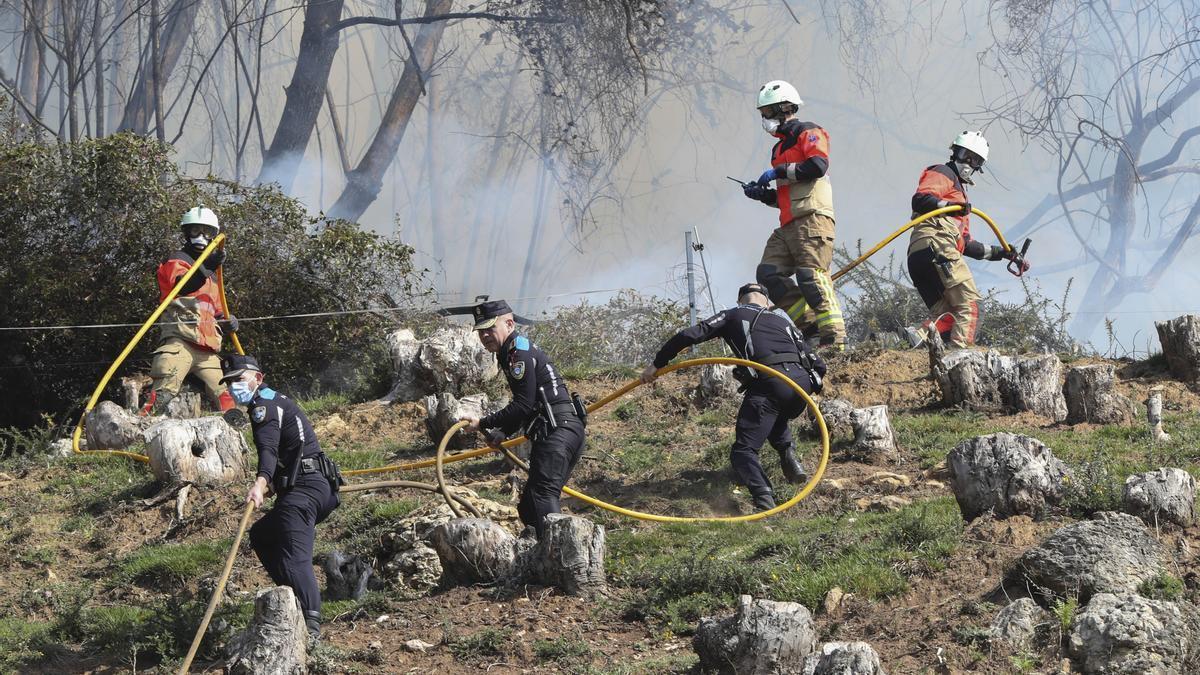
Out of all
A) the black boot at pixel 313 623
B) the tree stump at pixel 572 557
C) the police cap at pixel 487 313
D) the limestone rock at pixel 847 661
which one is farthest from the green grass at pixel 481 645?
the police cap at pixel 487 313

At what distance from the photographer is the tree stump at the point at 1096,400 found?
1030cm

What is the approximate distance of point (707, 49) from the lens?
23.2 m

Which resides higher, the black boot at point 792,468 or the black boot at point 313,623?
the black boot at point 792,468

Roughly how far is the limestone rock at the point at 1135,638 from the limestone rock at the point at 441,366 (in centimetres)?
758

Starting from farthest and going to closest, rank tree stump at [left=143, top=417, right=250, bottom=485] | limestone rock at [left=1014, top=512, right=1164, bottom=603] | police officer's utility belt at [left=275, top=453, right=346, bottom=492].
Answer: tree stump at [left=143, top=417, right=250, bottom=485] → police officer's utility belt at [left=275, top=453, right=346, bottom=492] → limestone rock at [left=1014, top=512, right=1164, bottom=603]

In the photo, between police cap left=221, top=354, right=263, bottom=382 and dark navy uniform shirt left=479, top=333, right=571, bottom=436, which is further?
dark navy uniform shirt left=479, top=333, right=571, bottom=436

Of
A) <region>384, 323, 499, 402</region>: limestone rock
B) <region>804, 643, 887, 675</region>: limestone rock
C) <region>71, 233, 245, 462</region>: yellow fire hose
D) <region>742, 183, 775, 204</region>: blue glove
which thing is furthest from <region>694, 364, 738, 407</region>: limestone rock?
<region>804, 643, 887, 675</region>: limestone rock

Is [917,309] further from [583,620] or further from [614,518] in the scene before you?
[583,620]

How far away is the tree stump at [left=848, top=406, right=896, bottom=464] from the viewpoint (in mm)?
9938

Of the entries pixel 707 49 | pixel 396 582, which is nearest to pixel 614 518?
pixel 396 582

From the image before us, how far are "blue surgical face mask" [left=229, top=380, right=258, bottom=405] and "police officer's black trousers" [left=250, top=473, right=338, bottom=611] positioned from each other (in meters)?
0.54

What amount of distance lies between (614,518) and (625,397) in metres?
3.31

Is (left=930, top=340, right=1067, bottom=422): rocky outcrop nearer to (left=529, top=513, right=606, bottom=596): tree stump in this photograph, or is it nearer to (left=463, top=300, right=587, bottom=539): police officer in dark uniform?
(left=463, top=300, right=587, bottom=539): police officer in dark uniform

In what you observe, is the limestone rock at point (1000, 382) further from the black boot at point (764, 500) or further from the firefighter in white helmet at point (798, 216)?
the black boot at point (764, 500)
